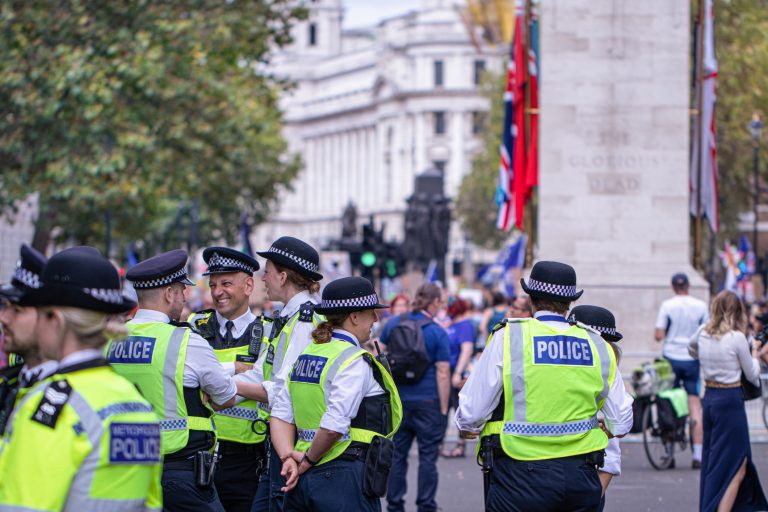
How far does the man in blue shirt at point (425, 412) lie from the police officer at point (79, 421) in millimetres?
6838

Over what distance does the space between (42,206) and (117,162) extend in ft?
7.60

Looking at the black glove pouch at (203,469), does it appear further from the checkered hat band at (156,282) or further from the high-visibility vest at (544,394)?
the high-visibility vest at (544,394)

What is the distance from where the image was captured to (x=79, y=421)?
13.4 feet

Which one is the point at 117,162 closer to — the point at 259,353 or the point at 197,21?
the point at 197,21

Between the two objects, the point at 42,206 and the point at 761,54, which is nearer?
the point at 42,206

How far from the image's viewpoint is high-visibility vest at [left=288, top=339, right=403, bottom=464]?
658cm

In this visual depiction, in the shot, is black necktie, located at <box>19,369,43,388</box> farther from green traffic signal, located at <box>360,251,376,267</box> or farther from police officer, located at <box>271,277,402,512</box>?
green traffic signal, located at <box>360,251,376,267</box>

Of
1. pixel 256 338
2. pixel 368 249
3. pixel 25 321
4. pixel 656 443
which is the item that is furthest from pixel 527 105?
pixel 25 321

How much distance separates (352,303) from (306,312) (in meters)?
0.53

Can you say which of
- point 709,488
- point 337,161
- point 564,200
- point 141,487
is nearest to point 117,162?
point 564,200

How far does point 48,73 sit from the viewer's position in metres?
26.4

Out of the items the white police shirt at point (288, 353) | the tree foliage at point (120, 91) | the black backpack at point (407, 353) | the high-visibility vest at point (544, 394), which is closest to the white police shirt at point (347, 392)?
the white police shirt at point (288, 353)

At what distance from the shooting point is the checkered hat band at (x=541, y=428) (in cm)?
667

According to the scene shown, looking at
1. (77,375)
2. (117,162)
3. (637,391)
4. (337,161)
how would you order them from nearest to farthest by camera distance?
(77,375), (637,391), (117,162), (337,161)
